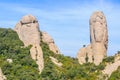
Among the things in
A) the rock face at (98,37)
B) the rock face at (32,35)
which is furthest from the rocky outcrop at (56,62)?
the rock face at (98,37)

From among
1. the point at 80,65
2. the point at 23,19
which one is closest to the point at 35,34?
the point at 23,19

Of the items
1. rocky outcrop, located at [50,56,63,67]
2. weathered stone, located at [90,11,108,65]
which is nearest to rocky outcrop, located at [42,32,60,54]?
rocky outcrop, located at [50,56,63,67]

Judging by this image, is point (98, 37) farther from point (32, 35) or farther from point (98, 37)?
point (32, 35)

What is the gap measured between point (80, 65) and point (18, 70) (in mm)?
12630

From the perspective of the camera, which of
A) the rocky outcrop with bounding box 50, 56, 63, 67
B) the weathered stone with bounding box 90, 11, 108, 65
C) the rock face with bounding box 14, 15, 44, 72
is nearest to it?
the weathered stone with bounding box 90, 11, 108, 65

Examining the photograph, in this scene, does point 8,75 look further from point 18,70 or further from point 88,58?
point 88,58

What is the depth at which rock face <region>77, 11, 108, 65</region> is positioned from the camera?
90.6 metres

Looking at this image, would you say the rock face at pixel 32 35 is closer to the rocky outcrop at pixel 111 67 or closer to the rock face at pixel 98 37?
the rock face at pixel 98 37

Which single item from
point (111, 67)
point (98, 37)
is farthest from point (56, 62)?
point (111, 67)

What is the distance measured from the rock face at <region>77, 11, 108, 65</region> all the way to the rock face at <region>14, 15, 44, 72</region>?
31.6 feet

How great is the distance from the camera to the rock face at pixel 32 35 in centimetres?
9088

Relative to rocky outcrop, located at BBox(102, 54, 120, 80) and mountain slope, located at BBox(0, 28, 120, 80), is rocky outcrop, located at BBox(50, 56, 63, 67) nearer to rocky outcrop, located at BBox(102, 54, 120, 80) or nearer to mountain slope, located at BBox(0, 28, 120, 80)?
mountain slope, located at BBox(0, 28, 120, 80)

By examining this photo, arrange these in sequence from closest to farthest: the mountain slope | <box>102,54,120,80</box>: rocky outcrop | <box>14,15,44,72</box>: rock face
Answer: the mountain slope → <box>102,54,120,80</box>: rocky outcrop → <box>14,15,44,72</box>: rock face

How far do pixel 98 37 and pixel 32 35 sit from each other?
39.8 feet
